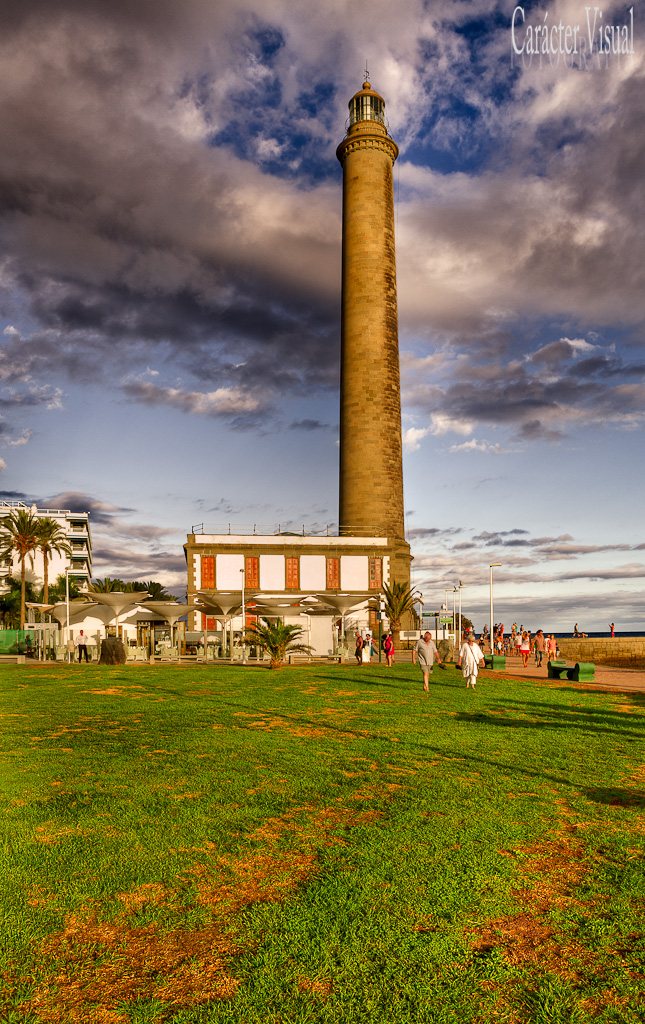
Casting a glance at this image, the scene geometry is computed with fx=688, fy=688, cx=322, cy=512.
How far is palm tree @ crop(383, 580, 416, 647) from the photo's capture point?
45.5m

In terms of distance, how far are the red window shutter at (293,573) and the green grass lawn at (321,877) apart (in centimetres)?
3557

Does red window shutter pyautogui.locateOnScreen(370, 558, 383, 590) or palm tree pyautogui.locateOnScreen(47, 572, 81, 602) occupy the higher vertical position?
red window shutter pyautogui.locateOnScreen(370, 558, 383, 590)

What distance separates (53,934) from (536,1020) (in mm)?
3180

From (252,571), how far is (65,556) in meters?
42.7

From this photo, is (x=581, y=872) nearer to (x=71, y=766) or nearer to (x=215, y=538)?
(x=71, y=766)

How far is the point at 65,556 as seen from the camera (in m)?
81.1

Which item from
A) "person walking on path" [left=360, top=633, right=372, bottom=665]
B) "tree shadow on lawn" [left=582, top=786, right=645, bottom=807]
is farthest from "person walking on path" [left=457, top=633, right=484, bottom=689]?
"tree shadow on lawn" [left=582, top=786, right=645, bottom=807]

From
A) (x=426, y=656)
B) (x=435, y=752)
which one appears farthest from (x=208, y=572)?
(x=435, y=752)

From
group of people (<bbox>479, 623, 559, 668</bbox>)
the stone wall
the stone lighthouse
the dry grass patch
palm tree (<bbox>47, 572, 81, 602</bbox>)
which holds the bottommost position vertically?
the stone wall

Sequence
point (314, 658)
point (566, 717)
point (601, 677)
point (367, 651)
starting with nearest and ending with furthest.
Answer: point (566, 717) → point (601, 677) → point (367, 651) → point (314, 658)

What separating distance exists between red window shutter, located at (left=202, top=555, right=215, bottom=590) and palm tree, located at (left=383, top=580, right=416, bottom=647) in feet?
38.9

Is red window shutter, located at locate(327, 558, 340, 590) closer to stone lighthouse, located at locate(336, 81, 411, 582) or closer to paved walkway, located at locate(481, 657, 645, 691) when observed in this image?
stone lighthouse, located at locate(336, 81, 411, 582)

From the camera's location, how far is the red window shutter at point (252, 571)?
4681 cm

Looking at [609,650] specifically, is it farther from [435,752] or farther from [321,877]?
[321,877]
